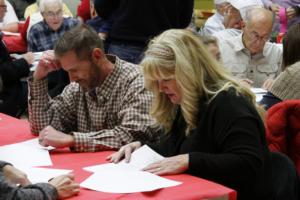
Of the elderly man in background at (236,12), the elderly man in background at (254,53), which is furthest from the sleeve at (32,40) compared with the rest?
the elderly man in background at (254,53)

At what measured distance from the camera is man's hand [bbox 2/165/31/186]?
76.3 inches

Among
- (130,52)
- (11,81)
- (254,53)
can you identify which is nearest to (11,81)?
(11,81)

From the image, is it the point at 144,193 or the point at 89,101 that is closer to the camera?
the point at 144,193

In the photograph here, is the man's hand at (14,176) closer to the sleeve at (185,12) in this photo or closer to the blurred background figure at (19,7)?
the sleeve at (185,12)

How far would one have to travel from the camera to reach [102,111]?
2.63 m

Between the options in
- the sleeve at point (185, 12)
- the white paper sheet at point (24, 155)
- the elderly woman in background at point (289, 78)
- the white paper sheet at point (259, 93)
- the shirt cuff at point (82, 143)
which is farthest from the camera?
the sleeve at point (185, 12)

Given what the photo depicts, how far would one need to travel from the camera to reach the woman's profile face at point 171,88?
2164mm

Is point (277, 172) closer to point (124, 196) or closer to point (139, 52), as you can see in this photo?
point (124, 196)

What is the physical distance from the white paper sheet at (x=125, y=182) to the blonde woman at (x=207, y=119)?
80 mm

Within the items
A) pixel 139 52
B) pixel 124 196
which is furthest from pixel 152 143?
pixel 139 52

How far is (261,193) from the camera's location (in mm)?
1993

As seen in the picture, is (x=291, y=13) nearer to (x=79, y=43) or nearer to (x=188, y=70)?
(x=79, y=43)

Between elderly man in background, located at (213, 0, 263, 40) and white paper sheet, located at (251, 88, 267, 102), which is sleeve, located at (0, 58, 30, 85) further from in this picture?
white paper sheet, located at (251, 88, 267, 102)

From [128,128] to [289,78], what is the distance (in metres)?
0.94
